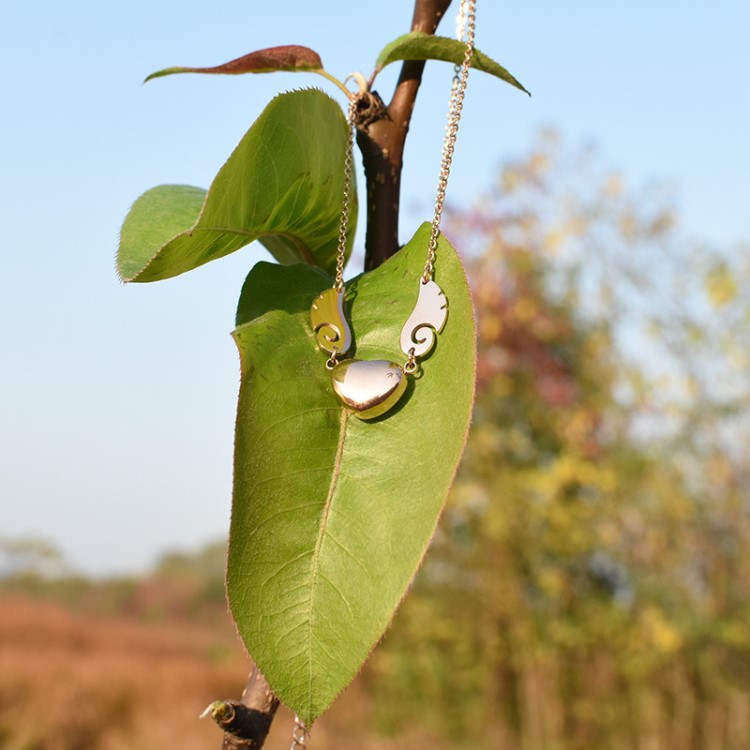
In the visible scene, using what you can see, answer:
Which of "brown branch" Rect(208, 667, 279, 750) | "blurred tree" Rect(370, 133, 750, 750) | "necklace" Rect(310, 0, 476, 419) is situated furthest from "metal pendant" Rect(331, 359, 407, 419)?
"blurred tree" Rect(370, 133, 750, 750)

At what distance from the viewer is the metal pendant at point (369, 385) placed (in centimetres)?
32

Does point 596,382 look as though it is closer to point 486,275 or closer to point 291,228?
point 486,275

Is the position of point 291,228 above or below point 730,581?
below

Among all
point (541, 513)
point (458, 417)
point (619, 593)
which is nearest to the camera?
point (458, 417)

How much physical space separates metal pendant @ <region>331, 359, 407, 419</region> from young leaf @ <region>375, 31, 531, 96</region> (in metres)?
0.14

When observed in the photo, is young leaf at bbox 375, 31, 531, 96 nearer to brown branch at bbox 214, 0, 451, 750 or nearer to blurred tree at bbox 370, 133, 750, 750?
brown branch at bbox 214, 0, 451, 750

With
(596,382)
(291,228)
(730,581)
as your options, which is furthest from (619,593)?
(291,228)

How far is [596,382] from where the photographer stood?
3168mm

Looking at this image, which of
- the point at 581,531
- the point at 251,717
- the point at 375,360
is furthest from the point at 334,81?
the point at 581,531

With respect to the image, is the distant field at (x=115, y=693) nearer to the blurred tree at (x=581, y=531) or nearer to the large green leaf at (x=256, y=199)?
the blurred tree at (x=581, y=531)

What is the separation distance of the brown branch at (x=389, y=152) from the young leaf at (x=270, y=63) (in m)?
0.03

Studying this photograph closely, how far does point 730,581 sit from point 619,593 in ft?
1.51

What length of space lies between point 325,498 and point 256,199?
0.12m

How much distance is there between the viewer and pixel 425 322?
340 millimetres
